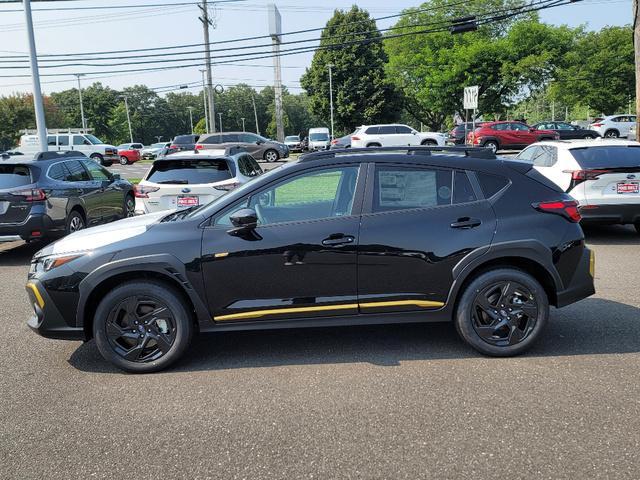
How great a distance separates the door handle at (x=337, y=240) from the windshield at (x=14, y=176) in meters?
6.53

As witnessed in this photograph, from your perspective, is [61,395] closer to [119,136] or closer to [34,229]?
[34,229]

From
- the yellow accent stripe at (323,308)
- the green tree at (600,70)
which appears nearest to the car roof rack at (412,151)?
the yellow accent stripe at (323,308)

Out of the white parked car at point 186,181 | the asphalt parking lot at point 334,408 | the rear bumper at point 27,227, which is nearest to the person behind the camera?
A: the asphalt parking lot at point 334,408

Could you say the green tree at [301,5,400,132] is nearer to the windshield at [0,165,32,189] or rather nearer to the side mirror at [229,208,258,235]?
the windshield at [0,165,32,189]

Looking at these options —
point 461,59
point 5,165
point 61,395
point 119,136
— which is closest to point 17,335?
point 61,395

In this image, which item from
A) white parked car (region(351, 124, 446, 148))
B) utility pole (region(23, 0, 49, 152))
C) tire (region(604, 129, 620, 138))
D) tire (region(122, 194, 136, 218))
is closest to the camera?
tire (region(122, 194, 136, 218))

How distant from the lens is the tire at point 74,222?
9414 millimetres

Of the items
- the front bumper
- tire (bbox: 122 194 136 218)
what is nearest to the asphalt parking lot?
the front bumper

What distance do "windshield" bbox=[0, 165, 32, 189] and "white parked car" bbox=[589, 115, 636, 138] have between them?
35980 millimetres

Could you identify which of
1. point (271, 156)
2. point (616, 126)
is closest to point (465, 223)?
point (271, 156)

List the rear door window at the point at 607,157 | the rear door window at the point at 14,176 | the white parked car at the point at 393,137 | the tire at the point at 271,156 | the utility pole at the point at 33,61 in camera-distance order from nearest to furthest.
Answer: the rear door window at the point at 14,176 < the rear door window at the point at 607,157 < the utility pole at the point at 33,61 < the white parked car at the point at 393,137 < the tire at the point at 271,156

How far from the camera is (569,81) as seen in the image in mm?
45531

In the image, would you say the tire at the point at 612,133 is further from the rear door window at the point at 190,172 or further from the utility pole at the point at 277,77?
the rear door window at the point at 190,172

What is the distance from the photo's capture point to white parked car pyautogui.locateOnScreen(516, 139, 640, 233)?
876 centimetres
